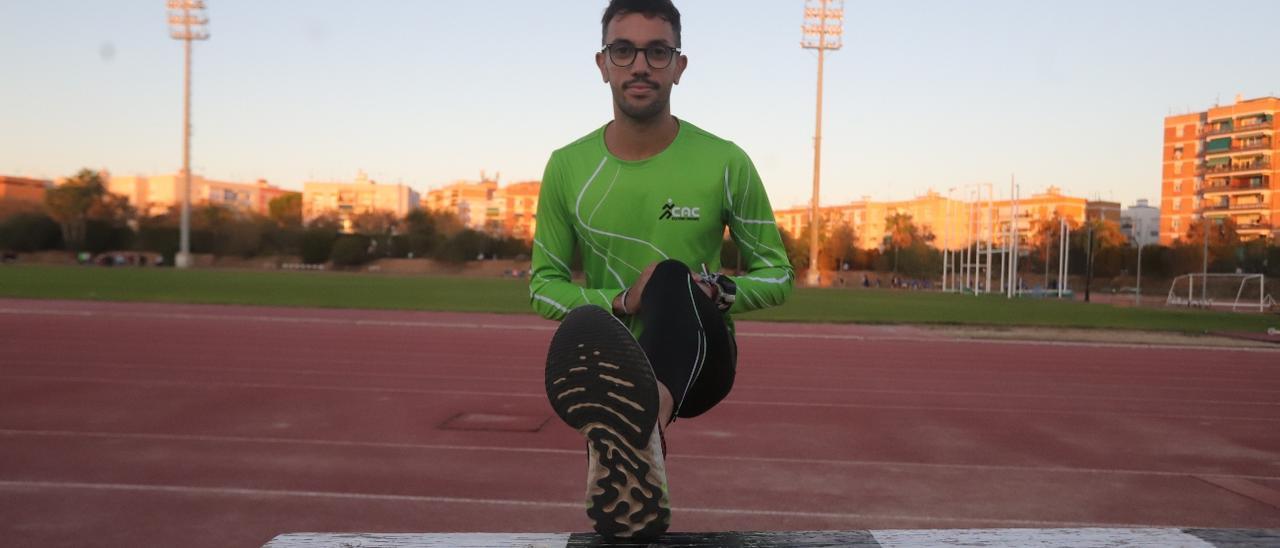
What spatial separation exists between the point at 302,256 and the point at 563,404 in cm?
6393

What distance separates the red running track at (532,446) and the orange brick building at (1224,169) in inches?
3033

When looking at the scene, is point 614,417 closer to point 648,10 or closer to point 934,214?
point 648,10

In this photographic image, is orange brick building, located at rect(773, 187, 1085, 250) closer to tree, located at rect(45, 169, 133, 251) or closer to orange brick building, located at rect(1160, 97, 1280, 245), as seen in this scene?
orange brick building, located at rect(1160, 97, 1280, 245)

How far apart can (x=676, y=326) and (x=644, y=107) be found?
61 centimetres

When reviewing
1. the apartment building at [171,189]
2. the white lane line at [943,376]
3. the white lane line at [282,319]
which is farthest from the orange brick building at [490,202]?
the white lane line at [943,376]

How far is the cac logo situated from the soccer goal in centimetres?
3375

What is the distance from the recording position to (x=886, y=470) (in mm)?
→ 5453

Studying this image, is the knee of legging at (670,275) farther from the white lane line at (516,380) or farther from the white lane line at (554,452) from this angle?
the white lane line at (516,380)

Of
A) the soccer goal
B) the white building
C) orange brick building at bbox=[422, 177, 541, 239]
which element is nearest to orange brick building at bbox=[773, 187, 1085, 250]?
the white building

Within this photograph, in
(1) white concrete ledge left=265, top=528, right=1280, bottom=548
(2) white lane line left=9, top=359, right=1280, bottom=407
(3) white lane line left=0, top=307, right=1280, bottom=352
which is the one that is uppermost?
(1) white concrete ledge left=265, top=528, right=1280, bottom=548

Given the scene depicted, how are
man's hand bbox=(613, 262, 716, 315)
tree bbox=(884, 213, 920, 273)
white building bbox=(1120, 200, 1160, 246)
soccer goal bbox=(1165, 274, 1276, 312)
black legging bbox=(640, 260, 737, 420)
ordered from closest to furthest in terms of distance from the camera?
black legging bbox=(640, 260, 737, 420) → man's hand bbox=(613, 262, 716, 315) → soccer goal bbox=(1165, 274, 1276, 312) → tree bbox=(884, 213, 920, 273) → white building bbox=(1120, 200, 1160, 246)

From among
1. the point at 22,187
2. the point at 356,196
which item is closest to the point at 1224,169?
Result: the point at 356,196

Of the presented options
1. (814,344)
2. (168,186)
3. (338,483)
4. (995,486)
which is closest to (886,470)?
(995,486)

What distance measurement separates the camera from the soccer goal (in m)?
32.3
